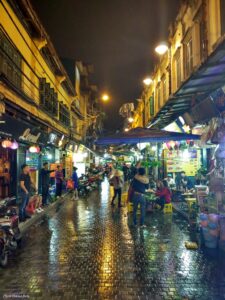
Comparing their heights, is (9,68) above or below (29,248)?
above

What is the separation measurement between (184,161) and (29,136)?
26.2 ft

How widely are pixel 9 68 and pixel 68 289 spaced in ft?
30.1

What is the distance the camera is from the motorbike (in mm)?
6523

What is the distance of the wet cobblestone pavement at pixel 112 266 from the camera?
17.1ft

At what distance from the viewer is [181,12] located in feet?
48.4

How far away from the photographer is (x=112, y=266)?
6.49m

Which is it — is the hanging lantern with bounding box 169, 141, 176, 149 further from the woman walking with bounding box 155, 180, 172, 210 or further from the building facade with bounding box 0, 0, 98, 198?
the building facade with bounding box 0, 0, 98, 198

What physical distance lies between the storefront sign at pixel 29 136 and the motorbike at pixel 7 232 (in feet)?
16.4

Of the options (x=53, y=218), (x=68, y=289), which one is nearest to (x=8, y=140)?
(x=53, y=218)

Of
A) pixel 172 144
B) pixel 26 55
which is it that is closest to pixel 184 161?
pixel 172 144

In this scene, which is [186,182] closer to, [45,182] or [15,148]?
[45,182]

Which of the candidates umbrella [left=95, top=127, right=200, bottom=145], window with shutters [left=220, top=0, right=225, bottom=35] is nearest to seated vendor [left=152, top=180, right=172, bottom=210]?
umbrella [left=95, top=127, right=200, bottom=145]

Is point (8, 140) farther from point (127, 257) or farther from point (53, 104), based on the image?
point (53, 104)

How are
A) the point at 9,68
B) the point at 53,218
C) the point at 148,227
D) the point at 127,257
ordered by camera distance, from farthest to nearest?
the point at 53,218, the point at 9,68, the point at 148,227, the point at 127,257
